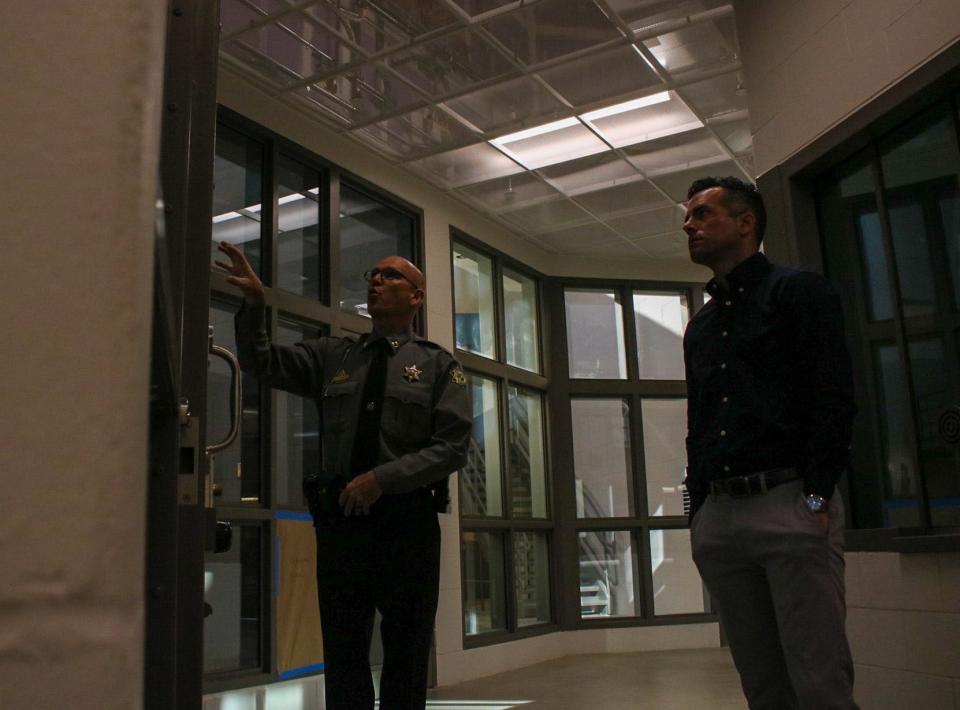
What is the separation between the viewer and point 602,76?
5480 millimetres

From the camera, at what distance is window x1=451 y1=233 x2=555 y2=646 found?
7.27 metres

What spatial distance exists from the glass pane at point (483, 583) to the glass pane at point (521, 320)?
1.71 metres

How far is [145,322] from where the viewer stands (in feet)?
0.70

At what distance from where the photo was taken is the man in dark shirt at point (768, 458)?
5.91ft

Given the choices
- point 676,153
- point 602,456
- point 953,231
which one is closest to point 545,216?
point 676,153

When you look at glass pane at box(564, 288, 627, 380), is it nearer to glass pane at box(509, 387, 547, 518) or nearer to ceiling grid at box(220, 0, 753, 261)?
glass pane at box(509, 387, 547, 518)

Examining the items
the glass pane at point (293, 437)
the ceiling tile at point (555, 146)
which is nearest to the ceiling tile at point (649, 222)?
the ceiling tile at point (555, 146)

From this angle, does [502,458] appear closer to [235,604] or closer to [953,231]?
[235,604]

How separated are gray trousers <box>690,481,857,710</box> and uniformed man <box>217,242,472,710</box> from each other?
0.68 meters

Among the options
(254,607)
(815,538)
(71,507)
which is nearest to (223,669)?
(254,607)

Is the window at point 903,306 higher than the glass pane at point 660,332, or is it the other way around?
the glass pane at point 660,332

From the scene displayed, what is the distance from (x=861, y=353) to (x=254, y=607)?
134 inches

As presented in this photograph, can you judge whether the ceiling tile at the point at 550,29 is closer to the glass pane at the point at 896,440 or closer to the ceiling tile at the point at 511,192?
the ceiling tile at the point at 511,192

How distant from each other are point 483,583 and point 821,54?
4993 mm
